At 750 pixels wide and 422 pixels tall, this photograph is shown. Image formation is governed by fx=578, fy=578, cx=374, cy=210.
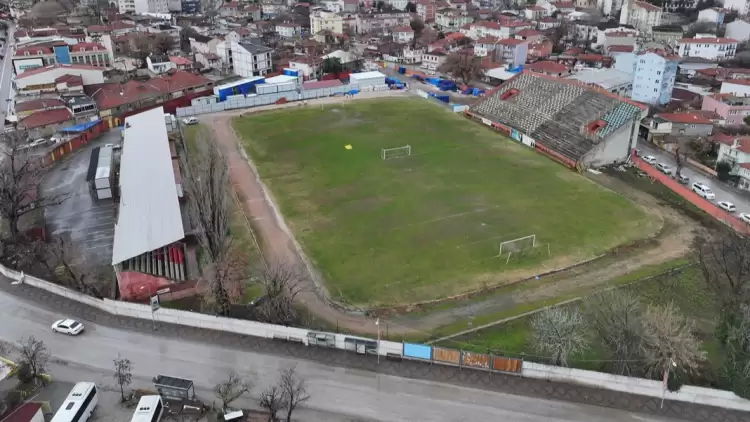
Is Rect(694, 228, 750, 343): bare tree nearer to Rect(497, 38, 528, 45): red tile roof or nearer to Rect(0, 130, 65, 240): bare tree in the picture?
Rect(0, 130, 65, 240): bare tree

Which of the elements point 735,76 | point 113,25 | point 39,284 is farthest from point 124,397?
point 113,25

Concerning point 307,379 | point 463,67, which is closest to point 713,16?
point 463,67

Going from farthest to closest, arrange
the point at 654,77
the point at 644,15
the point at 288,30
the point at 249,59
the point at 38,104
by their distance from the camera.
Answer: the point at 288,30 → the point at 644,15 → the point at 249,59 → the point at 654,77 → the point at 38,104

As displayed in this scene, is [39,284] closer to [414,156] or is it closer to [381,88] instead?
[414,156]

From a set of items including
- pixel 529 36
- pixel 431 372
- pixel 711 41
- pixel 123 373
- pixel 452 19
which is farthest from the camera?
pixel 452 19

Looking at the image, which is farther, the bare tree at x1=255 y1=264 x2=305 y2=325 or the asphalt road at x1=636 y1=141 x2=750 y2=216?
the asphalt road at x1=636 y1=141 x2=750 y2=216

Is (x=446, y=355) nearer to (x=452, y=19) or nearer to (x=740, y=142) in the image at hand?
(x=740, y=142)

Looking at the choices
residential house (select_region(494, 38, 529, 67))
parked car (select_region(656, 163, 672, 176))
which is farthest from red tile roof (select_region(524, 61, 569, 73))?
parked car (select_region(656, 163, 672, 176))
